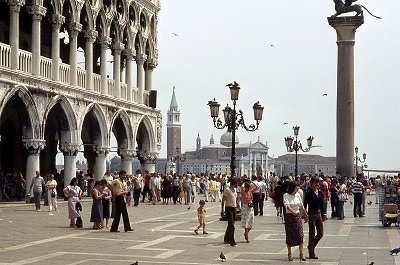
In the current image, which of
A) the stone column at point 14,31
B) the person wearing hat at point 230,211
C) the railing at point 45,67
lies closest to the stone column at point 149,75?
the railing at point 45,67

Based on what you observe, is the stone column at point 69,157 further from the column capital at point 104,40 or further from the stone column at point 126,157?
the stone column at point 126,157

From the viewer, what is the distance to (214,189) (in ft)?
140

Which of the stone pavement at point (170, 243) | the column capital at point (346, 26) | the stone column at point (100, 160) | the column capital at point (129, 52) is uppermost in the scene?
the column capital at point (346, 26)

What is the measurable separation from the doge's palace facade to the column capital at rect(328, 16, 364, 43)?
10839 millimetres

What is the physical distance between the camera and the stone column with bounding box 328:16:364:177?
46.8 metres

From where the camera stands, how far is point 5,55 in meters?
29.2

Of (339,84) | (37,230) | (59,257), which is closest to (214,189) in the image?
(339,84)

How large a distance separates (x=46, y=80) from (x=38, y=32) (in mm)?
1852

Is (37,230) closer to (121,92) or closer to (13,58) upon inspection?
(13,58)

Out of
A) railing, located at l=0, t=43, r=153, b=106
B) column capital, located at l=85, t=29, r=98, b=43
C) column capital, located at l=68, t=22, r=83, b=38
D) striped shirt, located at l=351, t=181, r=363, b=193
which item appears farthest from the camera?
column capital, located at l=85, t=29, r=98, b=43

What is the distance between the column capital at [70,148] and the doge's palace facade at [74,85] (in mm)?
42

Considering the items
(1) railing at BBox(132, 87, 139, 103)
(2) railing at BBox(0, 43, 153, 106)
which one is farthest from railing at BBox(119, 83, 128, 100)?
(1) railing at BBox(132, 87, 139, 103)

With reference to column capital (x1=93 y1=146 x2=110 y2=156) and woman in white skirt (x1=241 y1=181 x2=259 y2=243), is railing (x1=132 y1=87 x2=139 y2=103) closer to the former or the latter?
column capital (x1=93 y1=146 x2=110 y2=156)

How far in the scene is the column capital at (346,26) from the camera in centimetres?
4750
